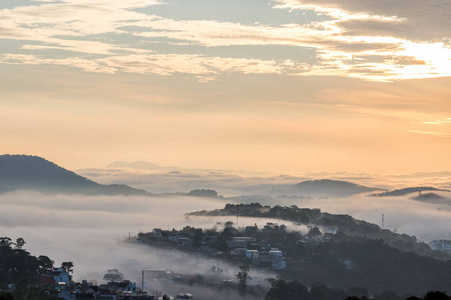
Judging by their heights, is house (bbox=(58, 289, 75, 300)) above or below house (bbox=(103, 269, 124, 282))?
below

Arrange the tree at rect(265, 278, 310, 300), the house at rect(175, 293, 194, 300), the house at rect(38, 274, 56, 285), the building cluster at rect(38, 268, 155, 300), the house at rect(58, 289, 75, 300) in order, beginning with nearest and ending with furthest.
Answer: the house at rect(58, 289, 75, 300), the building cluster at rect(38, 268, 155, 300), the house at rect(38, 274, 56, 285), the house at rect(175, 293, 194, 300), the tree at rect(265, 278, 310, 300)

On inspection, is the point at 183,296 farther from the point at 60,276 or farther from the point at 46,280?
the point at 46,280

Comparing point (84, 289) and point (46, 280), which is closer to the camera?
point (84, 289)

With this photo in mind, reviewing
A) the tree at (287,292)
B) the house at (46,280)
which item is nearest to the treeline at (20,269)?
the house at (46,280)

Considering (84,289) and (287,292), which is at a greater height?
(84,289)

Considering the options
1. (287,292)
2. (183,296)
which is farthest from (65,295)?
(287,292)

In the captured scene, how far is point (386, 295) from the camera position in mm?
191375

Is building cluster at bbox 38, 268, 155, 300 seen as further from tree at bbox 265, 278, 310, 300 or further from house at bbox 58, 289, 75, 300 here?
tree at bbox 265, 278, 310, 300

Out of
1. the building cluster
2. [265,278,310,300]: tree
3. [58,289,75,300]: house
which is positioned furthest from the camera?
[265,278,310,300]: tree

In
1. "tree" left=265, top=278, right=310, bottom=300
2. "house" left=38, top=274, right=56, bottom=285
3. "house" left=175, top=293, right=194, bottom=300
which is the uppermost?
"house" left=38, top=274, right=56, bottom=285

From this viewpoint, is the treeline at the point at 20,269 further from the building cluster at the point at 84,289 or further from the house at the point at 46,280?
the building cluster at the point at 84,289

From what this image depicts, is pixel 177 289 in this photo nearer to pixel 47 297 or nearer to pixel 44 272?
pixel 44 272

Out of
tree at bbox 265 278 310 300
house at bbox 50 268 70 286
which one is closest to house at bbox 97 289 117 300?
house at bbox 50 268 70 286

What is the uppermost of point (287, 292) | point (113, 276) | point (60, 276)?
point (60, 276)
